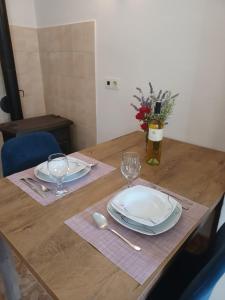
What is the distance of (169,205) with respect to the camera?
78 cm

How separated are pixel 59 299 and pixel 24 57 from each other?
7.87 ft

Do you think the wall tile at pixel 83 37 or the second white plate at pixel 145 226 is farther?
the wall tile at pixel 83 37

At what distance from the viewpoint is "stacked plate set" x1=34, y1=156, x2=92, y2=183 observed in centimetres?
99

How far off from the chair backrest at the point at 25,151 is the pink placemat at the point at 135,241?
25.4 inches

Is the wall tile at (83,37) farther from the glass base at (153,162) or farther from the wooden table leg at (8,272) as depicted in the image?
the wooden table leg at (8,272)

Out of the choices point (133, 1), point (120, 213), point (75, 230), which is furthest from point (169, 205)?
point (133, 1)

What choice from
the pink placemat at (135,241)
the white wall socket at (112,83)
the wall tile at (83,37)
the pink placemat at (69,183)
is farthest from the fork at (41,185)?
the wall tile at (83,37)

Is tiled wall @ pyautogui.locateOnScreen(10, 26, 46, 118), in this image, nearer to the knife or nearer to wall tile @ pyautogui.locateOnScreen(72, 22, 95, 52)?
wall tile @ pyautogui.locateOnScreen(72, 22, 95, 52)

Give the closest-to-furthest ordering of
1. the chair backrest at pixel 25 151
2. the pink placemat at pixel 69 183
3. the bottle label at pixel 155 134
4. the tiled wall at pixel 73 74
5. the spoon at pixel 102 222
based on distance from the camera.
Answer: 1. the spoon at pixel 102 222
2. the pink placemat at pixel 69 183
3. the bottle label at pixel 155 134
4. the chair backrest at pixel 25 151
5. the tiled wall at pixel 73 74

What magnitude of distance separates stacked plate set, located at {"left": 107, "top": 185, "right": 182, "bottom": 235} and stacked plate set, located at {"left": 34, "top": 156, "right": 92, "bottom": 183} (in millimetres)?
255

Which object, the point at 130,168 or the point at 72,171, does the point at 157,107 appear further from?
the point at 72,171

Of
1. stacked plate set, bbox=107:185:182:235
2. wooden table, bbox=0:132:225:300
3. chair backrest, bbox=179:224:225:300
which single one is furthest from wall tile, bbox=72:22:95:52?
chair backrest, bbox=179:224:225:300

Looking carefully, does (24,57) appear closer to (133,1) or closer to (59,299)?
(133,1)

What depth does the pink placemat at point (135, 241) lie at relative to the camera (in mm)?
598
